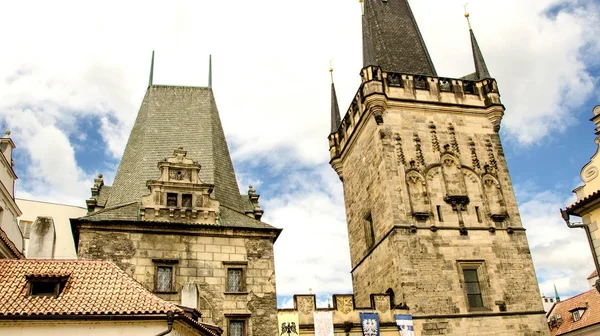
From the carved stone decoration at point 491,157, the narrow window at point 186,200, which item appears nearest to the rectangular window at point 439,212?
the carved stone decoration at point 491,157

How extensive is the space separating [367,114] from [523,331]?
1015 centimetres

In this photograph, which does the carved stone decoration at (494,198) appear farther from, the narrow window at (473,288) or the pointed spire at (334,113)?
the pointed spire at (334,113)

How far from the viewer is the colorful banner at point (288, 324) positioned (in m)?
17.8

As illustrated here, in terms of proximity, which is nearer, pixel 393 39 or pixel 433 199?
pixel 433 199

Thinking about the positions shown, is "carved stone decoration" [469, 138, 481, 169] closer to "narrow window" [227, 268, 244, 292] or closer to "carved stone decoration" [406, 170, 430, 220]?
"carved stone decoration" [406, 170, 430, 220]

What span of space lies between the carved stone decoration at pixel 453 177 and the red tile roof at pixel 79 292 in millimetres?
13094

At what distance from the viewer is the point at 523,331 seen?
64.5 feet

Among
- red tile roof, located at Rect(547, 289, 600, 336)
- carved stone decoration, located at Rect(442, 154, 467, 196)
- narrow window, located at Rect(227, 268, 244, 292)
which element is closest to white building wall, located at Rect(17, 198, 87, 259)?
narrow window, located at Rect(227, 268, 244, 292)

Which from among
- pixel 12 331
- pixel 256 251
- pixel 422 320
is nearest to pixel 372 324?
pixel 422 320

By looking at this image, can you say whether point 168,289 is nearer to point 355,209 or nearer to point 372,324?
point 372,324

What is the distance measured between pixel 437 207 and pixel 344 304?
5.47 m

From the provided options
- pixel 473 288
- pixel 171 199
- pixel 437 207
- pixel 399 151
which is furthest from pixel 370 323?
pixel 171 199

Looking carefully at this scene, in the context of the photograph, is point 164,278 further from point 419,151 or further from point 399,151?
point 419,151

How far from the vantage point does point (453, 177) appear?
22375 millimetres
